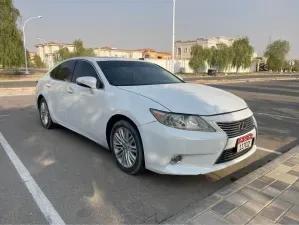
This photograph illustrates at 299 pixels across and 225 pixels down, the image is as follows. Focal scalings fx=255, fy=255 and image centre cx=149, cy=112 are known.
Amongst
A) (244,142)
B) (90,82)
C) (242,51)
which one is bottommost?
(244,142)

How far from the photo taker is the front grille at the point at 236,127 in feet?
9.39

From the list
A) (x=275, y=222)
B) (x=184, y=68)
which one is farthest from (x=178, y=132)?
(x=184, y=68)

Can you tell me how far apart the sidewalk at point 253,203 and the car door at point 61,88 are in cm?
300

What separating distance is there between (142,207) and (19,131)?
12.7 feet

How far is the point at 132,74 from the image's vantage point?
400 cm

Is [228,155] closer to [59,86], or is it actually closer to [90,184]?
[90,184]

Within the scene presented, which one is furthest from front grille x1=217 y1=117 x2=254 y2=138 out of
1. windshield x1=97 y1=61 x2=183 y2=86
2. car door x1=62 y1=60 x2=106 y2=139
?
car door x1=62 y1=60 x2=106 y2=139

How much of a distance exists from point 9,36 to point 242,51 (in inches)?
1583

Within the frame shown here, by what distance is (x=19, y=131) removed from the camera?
537cm

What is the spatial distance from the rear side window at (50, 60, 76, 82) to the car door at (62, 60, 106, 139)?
19 cm

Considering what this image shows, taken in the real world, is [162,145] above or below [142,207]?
above

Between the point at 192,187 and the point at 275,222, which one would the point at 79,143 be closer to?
the point at 192,187

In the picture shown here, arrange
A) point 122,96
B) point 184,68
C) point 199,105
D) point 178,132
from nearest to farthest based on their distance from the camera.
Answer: point 178,132 → point 199,105 → point 122,96 → point 184,68

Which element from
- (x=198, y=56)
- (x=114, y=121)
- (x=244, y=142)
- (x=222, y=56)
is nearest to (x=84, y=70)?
(x=114, y=121)
